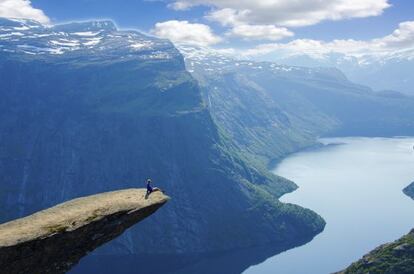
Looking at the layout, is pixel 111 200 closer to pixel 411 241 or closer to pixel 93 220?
pixel 93 220

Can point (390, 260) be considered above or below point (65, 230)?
below

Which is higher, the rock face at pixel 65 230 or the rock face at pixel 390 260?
the rock face at pixel 65 230

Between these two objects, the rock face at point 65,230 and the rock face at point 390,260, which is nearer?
the rock face at point 65,230

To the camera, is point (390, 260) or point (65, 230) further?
point (390, 260)

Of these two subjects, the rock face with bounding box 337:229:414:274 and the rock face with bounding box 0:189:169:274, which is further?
the rock face with bounding box 337:229:414:274
